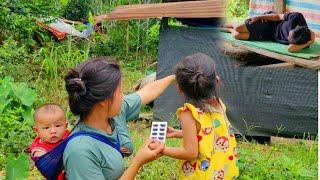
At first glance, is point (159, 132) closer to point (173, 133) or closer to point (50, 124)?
point (173, 133)

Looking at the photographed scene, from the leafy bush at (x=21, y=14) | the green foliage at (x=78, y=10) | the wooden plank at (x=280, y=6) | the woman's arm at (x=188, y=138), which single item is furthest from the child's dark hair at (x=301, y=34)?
the green foliage at (x=78, y=10)

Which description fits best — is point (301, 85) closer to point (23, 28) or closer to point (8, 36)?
point (23, 28)

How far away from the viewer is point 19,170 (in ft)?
9.71

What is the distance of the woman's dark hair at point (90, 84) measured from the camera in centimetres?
219

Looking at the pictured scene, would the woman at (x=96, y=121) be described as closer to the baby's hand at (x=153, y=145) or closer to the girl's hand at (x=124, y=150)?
the baby's hand at (x=153, y=145)

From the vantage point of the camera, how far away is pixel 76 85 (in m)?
2.18

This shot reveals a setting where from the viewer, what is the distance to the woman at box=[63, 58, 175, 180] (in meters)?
2.16

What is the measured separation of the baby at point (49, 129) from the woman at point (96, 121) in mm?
227

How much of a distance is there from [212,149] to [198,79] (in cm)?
34

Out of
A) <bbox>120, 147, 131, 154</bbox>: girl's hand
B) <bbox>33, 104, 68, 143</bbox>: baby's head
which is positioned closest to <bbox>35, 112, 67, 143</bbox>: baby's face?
<bbox>33, 104, 68, 143</bbox>: baby's head

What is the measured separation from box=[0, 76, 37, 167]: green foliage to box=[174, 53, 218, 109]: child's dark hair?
7.53ft

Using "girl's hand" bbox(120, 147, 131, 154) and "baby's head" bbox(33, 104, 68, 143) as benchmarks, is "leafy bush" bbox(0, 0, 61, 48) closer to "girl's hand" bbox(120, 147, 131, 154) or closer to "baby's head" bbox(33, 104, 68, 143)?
"baby's head" bbox(33, 104, 68, 143)

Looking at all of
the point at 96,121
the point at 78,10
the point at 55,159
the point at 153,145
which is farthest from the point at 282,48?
the point at 78,10

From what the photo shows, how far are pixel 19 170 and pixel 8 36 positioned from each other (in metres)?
5.23
